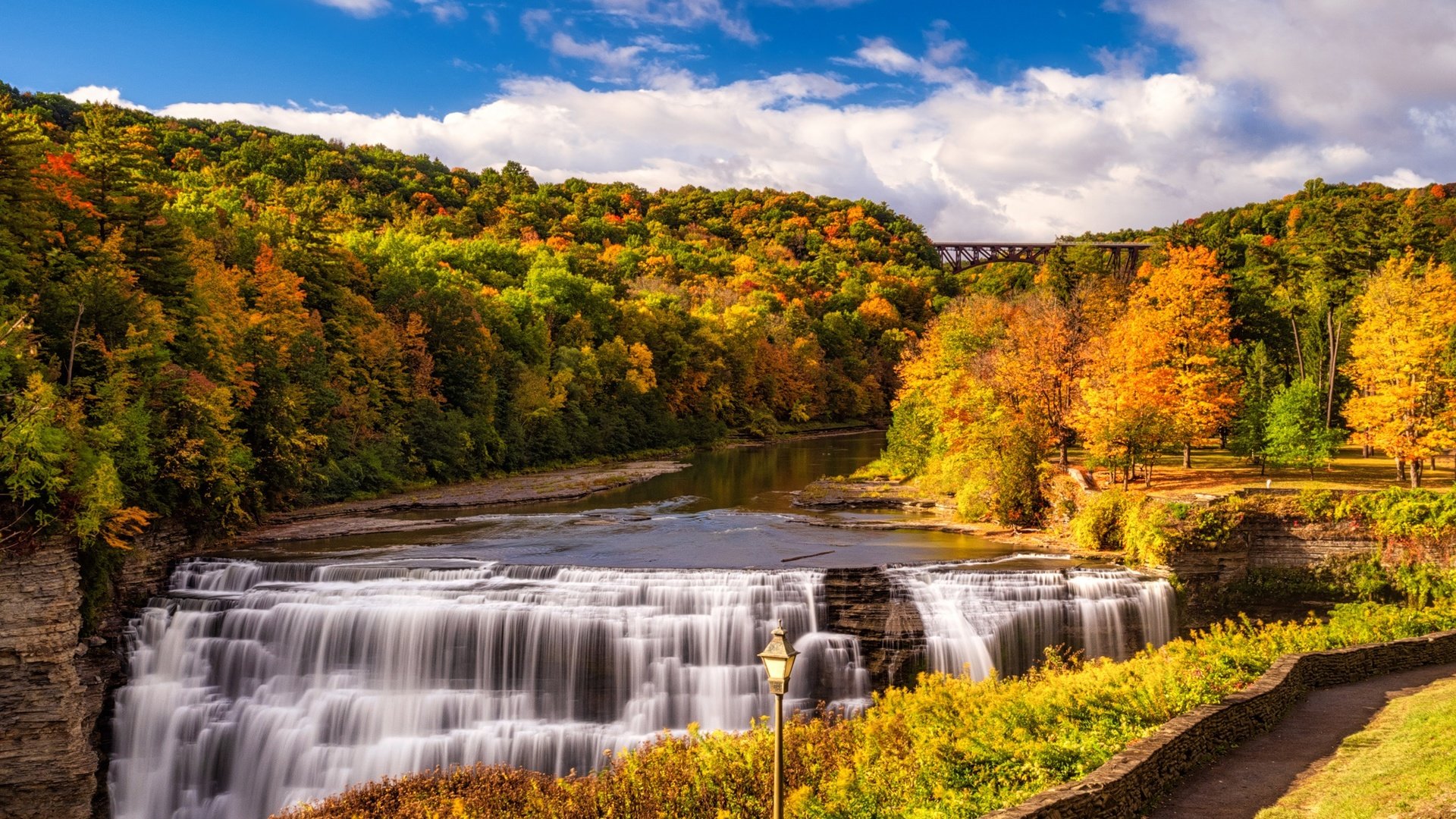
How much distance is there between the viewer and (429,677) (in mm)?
21734

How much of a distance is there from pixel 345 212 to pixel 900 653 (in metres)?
73.0

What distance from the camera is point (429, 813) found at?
15.2 meters

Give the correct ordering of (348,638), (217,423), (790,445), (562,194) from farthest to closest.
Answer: (562,194)
(790,445)
(217,423)
(348,638)

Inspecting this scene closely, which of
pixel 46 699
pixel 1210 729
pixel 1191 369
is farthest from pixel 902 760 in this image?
pixel 1191 369

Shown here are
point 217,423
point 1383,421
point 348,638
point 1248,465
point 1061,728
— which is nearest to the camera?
point 1061,728

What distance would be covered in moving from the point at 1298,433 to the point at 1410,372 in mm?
3927

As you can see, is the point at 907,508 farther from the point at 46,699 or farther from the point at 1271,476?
the point at 46,699

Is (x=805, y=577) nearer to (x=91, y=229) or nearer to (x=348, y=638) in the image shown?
(x=348, y=638)

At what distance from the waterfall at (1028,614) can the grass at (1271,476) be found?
639 cm

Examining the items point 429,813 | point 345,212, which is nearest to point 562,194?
point 345,212

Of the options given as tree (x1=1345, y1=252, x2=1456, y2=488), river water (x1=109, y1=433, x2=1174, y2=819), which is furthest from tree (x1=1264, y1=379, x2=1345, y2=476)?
river water (x1=109, y1=433, x2=1174, y2=819)

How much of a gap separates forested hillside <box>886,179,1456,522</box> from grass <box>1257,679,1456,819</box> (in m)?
17.4

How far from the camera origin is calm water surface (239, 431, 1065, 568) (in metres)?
28.0

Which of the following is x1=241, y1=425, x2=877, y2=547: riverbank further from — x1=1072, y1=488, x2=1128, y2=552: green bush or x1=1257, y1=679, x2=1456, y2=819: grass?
x1=1257, y1=679, x2=1456, y2=819: grass
